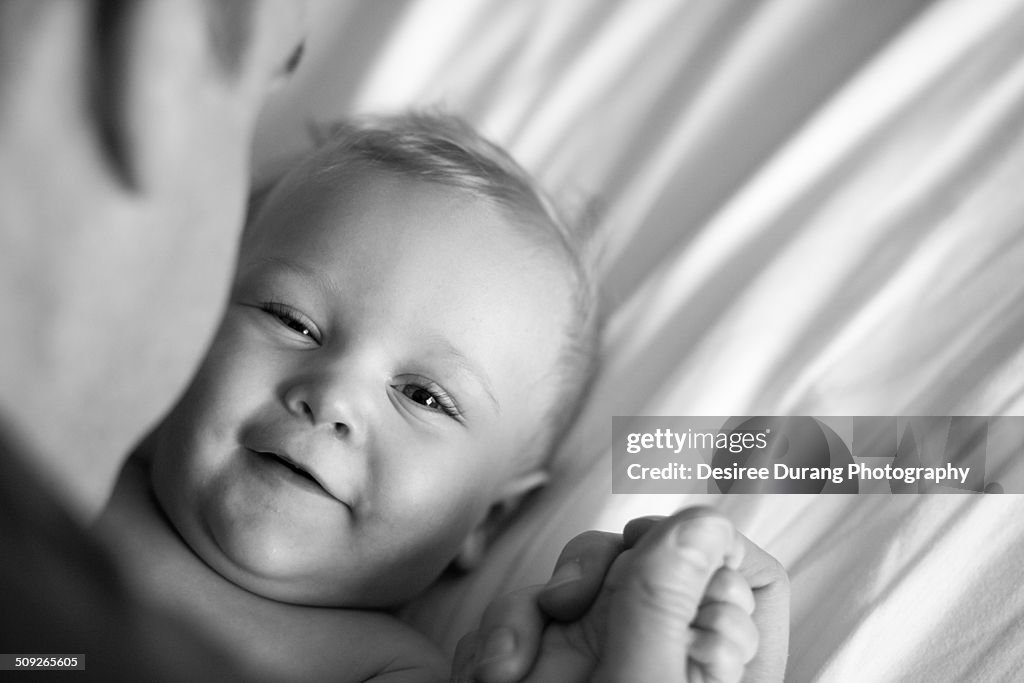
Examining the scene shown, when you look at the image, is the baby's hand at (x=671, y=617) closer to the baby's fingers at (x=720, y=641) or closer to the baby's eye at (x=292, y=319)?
the baby's fingers at (x=720, y=641)

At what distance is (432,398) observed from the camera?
843 millimetres

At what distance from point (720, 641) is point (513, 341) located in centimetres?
37

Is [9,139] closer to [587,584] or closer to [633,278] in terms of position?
[587,584]

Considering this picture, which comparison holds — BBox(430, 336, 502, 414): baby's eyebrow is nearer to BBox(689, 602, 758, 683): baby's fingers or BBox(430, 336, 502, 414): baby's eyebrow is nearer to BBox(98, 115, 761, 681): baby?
BBox(98, 115, 761, 681): baby

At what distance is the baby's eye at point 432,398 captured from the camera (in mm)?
830

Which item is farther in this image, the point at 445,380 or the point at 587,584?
the point at 445,380

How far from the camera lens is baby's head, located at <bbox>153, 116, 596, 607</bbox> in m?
0.76

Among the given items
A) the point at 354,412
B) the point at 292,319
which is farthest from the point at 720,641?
the point at 292,319

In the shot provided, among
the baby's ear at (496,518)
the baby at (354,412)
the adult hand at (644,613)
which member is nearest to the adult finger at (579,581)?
the adult hand at (644,613)

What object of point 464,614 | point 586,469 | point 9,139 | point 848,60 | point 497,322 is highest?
point 848,60

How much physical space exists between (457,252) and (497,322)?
0.07 metres

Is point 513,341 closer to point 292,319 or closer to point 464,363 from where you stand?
point 464,363

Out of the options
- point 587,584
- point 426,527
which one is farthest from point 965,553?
point 426,527

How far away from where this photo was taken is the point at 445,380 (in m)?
0.83
